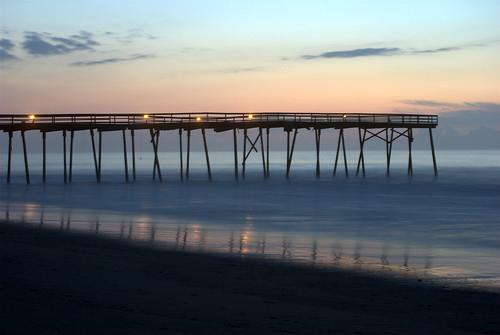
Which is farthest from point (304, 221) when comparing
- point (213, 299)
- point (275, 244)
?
point (213, 299)

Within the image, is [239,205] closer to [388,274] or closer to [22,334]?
[388,274]

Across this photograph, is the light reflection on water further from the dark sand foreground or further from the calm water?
the dark sand foreground

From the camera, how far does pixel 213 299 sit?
9148 mm

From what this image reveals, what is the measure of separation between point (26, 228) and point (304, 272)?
9.57 metres

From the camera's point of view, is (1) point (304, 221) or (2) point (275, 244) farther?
(1) point (304, 221)

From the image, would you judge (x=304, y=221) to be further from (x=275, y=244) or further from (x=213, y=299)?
(x=213, y=299)

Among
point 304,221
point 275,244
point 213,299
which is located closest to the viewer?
point 213,299

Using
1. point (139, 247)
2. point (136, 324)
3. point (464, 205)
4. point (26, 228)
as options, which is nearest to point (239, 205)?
point (464, 205)

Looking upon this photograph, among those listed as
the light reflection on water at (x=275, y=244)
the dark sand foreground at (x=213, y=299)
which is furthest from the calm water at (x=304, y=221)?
the dark sand foreground at (x=213, y=299)

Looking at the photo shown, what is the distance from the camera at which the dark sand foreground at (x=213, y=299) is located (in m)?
7.66

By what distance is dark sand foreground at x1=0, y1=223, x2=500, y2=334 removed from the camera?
7656mm

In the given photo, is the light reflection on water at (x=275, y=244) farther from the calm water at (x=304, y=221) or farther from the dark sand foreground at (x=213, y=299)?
the dark sand foreground at (x=213, y=299)

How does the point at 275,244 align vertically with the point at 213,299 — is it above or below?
below

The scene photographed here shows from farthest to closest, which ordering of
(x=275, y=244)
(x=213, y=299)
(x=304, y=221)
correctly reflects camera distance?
1. (x=304, y=221)
2. (x=275, y=244)
3. (x=213, y=299)
